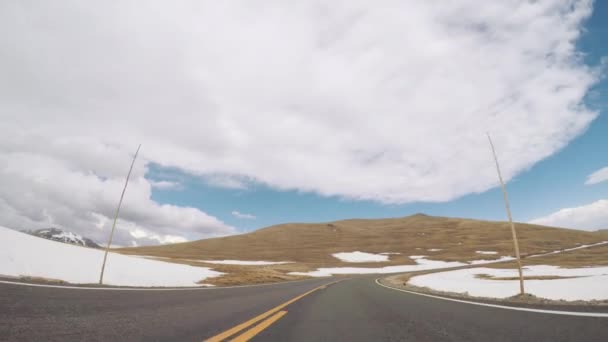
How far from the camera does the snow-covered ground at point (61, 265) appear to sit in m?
16.9

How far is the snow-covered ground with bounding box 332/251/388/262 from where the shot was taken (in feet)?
342

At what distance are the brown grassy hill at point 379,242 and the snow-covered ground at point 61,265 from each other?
78849mm

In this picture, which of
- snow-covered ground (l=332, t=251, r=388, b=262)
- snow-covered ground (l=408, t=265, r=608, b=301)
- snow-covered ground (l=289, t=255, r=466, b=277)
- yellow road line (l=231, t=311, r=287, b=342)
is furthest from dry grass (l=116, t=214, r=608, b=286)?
yellow road line (l=231, t=311, r=287, b=342)

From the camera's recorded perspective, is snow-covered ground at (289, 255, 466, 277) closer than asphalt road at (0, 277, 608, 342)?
No

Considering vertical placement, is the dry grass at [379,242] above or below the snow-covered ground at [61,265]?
above

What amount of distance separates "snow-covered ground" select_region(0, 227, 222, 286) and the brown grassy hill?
7885 cm

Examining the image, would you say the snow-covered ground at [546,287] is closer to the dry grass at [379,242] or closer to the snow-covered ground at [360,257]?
the dry grass at [379,242]

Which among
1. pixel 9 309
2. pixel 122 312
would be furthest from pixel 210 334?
pixel 9 309

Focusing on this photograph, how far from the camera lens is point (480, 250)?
117 m

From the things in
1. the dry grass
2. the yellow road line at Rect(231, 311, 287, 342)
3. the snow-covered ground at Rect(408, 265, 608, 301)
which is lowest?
the snow-covered ground at Rect(408, 265, 608, 301)

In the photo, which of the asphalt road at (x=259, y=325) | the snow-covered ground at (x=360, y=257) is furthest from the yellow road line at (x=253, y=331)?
the snow-covered ground at (x=360, y=257)

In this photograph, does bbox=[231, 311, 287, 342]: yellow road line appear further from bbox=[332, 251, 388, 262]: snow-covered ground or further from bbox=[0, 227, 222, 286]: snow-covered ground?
bbox=[332, 251, 388, 262]: snow-covered ground

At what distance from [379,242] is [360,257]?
43.9 metres

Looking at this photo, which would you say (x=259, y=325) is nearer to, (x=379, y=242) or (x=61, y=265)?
(x=61, y=265)
